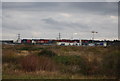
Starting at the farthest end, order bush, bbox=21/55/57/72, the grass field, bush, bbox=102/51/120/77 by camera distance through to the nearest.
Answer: bush, bbox=21/55/57/72 < the grass field < bush, bbox=102/51/120/77

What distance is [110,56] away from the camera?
14.0 metres

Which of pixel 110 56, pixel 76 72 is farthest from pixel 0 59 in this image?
pixel 110 56

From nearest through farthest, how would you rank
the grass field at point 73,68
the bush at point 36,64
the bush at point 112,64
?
the bush at point 112,64 < the grass field at point 73,68 < the bush at point 36,64

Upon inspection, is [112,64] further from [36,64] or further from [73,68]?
[36,64]

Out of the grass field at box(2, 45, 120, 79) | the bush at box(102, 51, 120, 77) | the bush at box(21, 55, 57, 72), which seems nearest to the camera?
the bush at box(102, 51, 120, 77)

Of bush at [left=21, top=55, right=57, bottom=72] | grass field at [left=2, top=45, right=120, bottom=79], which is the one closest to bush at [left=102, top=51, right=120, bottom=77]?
grass field at [left=2, top=45, right=120, bottom=79]

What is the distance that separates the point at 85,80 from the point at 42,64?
487 centimetres

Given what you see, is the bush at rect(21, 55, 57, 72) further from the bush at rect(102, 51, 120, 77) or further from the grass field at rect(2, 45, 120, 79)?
the bush at rect(102, 51, 120, 77)

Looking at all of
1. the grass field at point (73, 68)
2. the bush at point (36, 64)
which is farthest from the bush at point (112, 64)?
the bush at point (36, 64)

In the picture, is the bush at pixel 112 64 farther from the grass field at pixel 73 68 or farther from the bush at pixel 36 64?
the bush at pixel 36 64

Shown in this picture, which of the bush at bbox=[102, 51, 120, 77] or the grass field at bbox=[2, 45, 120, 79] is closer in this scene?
the bush at bbox=[102, 51, 120, 77]

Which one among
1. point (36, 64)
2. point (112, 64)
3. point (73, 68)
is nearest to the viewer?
point (112, 64)

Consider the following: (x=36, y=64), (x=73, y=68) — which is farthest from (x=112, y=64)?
(x=36, y=64)

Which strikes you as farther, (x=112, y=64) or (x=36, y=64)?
(x=36, y=64)
